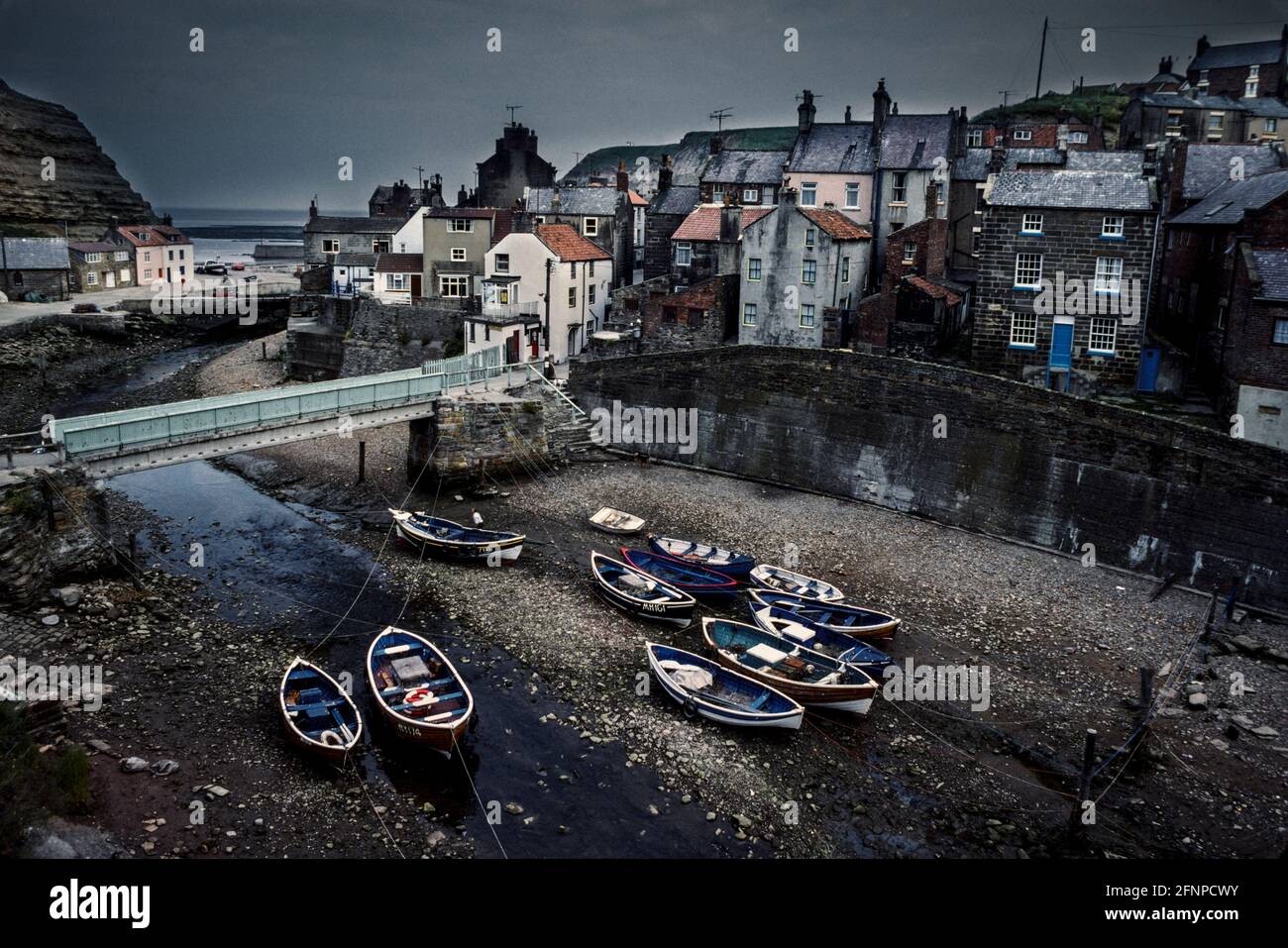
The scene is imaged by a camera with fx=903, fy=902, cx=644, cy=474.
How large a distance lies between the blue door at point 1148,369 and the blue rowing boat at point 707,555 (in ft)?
58.4

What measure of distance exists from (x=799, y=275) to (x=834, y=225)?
294 centimetres

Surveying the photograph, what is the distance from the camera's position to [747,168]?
53656 mm

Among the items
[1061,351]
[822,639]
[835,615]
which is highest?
[1061,351]

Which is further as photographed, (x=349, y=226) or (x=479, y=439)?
(x=349, y=226)

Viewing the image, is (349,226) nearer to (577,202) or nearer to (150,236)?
(150,236)

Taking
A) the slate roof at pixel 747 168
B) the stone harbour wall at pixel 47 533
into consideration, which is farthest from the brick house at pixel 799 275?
the stone harbour wall at pixel 47 533

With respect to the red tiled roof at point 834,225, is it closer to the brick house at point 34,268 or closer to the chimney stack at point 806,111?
the chimney stack at point 806,111

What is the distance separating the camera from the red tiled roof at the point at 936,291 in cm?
3919

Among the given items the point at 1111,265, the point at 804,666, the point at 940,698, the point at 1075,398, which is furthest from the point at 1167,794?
the point at 1111,265

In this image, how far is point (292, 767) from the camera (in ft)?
60.8

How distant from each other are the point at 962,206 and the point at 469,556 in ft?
108

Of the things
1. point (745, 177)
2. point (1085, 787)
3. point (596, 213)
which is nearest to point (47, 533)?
point (1085, 787)

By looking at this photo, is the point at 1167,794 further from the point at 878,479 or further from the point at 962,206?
the point at 962,206
